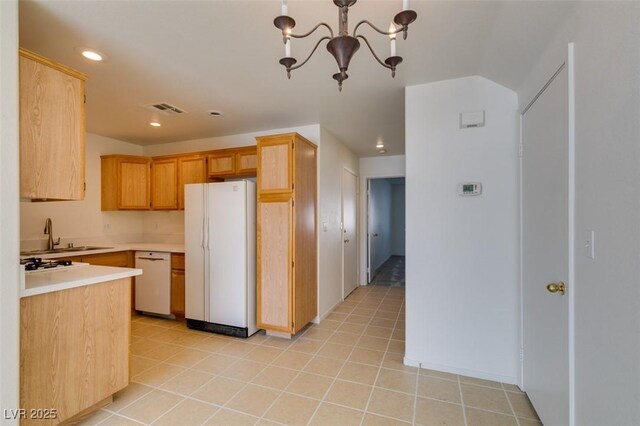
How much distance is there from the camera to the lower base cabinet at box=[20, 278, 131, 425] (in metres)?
1.58

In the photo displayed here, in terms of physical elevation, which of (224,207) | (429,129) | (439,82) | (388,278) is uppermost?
(439,82)

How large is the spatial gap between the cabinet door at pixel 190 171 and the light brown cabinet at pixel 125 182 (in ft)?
Result: 1.97

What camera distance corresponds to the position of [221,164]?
13.0 ft

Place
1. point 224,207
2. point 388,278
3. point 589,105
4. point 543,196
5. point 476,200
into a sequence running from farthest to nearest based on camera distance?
point 388,278
point 224,207
point 476,200
point 543,196
point 589,105

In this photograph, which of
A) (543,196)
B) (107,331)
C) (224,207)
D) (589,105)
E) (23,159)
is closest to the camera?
(589,105)

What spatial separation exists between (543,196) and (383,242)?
6.28 metres

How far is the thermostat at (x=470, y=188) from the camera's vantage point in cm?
236

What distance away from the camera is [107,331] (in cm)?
197

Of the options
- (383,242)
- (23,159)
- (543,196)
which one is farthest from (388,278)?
(23,159)

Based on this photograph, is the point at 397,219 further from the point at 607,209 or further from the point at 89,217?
the point at 607,209

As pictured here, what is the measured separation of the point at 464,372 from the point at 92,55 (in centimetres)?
391

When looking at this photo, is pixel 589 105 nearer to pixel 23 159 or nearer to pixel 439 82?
pixel 439 82

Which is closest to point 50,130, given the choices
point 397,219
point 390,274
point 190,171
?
point 190,171
